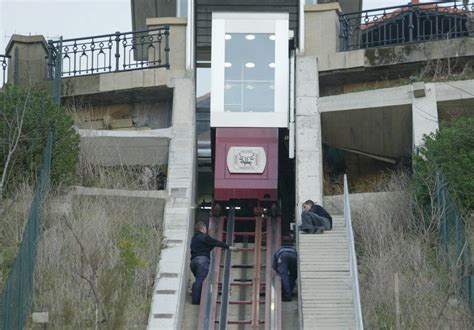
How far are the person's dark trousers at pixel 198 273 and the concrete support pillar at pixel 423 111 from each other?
4.71 meters

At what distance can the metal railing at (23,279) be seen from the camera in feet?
53.3

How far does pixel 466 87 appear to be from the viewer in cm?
2250

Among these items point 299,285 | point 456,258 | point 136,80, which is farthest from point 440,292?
point 136,80

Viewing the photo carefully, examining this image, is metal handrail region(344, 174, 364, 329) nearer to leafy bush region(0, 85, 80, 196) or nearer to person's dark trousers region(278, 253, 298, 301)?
person's dark trousers region(278, 253, 298, 301)

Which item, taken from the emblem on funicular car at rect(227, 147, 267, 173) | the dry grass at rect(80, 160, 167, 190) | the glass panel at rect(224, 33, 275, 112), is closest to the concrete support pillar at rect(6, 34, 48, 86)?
the dry grass at rect(80, 160, 167, 190)

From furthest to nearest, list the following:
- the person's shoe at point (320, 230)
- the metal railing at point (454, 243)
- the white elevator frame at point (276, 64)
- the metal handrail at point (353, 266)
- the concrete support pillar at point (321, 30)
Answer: the concrete support pillar at point (321, 30) → the white elevator frame at point (276, 64) → the person's shoe at point (320, 230) → the metal railing at point (454, 243) → the metal handrail at point (353, 266)

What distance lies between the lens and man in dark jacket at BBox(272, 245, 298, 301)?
63.7 feet

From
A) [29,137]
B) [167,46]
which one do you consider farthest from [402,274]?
[167,46]

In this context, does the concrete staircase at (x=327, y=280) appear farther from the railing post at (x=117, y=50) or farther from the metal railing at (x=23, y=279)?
the railing post at (x=117, y=50)

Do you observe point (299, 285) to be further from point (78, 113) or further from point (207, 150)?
point (78, 113)

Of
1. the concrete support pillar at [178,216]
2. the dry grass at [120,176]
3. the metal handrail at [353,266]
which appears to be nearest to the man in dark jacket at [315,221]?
the metal handrail at [353,266]

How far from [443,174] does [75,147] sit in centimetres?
637

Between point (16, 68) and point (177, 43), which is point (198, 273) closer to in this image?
point (177, 43)

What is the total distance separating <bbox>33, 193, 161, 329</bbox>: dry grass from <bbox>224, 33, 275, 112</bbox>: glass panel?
3.32 metres
